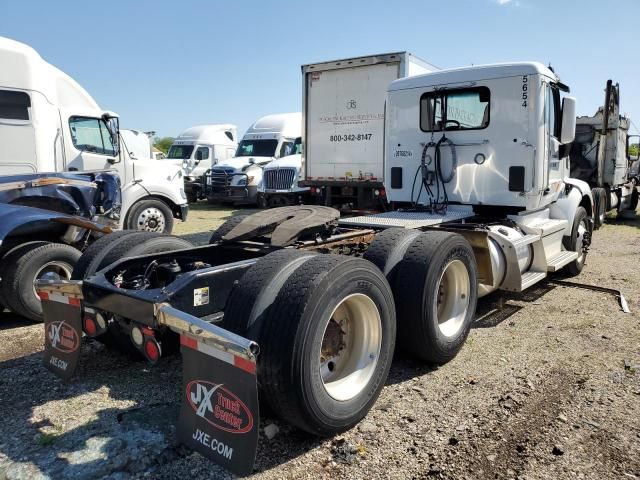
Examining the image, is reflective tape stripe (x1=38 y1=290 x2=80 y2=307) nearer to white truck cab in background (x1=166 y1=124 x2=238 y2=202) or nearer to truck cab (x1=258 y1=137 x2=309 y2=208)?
truck cab (x1=258 y1=137 x2=309 y2=208)

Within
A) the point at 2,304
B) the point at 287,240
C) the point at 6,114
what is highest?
the point at 6,114

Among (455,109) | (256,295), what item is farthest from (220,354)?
(455,109)

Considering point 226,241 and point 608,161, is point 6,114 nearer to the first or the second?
point 226,241

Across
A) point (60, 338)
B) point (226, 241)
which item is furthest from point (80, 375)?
point (226, 241)

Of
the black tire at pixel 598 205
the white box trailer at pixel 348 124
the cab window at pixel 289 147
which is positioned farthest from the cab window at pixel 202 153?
the black tire at pixel 598 205

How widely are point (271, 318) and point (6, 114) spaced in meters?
8.35

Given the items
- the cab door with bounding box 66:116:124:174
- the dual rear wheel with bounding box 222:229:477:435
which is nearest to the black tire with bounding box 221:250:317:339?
the dual rear wheel with bounding box 222:229:477:435

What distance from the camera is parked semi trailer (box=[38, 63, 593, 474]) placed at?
2768mm

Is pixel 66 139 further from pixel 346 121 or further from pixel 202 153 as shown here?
pixel 202 153

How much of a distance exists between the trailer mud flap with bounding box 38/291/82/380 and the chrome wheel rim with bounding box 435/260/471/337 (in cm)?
285

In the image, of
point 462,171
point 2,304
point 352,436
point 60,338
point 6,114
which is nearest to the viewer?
point 352,436

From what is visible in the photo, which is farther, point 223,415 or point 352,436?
point 352,436

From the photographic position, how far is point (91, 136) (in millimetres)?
10453

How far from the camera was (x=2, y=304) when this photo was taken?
5.40 m
